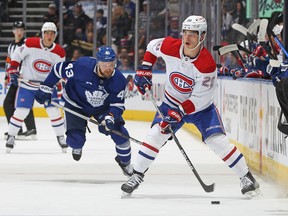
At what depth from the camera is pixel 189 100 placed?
7.04m

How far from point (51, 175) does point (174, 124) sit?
182 cm

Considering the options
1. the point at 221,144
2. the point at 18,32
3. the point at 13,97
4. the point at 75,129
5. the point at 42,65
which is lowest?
the point at 13,97

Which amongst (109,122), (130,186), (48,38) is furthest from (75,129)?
(48,38)

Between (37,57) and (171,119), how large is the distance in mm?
4348

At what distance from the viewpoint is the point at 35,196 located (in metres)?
7.08

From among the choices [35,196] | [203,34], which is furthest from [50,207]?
[203,34]

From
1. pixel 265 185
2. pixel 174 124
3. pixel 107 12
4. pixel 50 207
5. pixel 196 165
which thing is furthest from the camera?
pixel 107 12

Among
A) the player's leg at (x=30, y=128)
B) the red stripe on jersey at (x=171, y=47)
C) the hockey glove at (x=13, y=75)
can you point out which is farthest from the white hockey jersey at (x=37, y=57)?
the red stripe on jersey at (x=171, y=47)

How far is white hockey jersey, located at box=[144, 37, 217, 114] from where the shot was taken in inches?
278

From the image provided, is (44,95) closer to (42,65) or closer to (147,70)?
(147,70)

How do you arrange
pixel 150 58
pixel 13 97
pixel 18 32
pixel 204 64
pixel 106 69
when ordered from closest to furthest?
pixel 204 64 < pixel 150 58 < pixel 106 69 < pixel 18 32 < pixel 13 97

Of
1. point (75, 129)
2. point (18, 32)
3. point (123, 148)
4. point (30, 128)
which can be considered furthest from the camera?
point (30, 128)

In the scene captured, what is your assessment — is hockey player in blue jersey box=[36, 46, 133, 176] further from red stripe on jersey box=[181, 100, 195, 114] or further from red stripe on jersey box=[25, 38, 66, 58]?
red stripe on jersey box=[25, 38, 66, 58]

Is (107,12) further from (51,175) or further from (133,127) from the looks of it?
(51,175)
